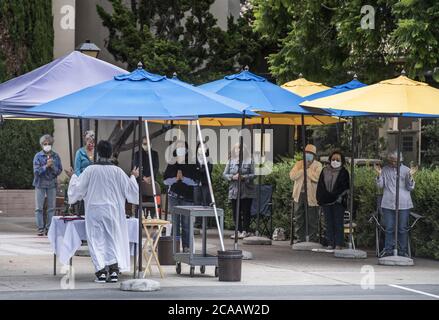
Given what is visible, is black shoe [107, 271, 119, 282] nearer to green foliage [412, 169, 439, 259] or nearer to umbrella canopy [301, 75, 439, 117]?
umbrella canopy [301, 75, 439, 117]

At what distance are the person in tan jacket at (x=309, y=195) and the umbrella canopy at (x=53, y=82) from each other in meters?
4.67

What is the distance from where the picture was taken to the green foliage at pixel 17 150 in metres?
26.0

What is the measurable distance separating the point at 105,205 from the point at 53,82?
10.3 feet

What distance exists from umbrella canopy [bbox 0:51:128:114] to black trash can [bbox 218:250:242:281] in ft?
11.0

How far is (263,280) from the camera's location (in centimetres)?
1461

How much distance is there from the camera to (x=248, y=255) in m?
17.5

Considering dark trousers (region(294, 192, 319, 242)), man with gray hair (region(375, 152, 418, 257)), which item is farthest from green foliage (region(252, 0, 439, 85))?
dark trousers (region(294, 192, 319, 242))

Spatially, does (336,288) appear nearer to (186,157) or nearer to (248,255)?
(248,255)

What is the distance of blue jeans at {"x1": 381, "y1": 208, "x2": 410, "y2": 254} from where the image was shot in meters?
17.4

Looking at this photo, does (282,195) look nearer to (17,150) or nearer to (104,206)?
(17,150)

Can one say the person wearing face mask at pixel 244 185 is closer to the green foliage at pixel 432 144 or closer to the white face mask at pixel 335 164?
the white face mask at pixel 335 164

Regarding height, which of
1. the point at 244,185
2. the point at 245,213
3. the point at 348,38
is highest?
the point at 348,38

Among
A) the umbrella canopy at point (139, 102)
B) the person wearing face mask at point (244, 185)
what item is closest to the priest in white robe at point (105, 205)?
the umbrella canopy at point (139, 102)

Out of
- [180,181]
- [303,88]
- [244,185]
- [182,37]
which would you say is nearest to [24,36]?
[182,37]
